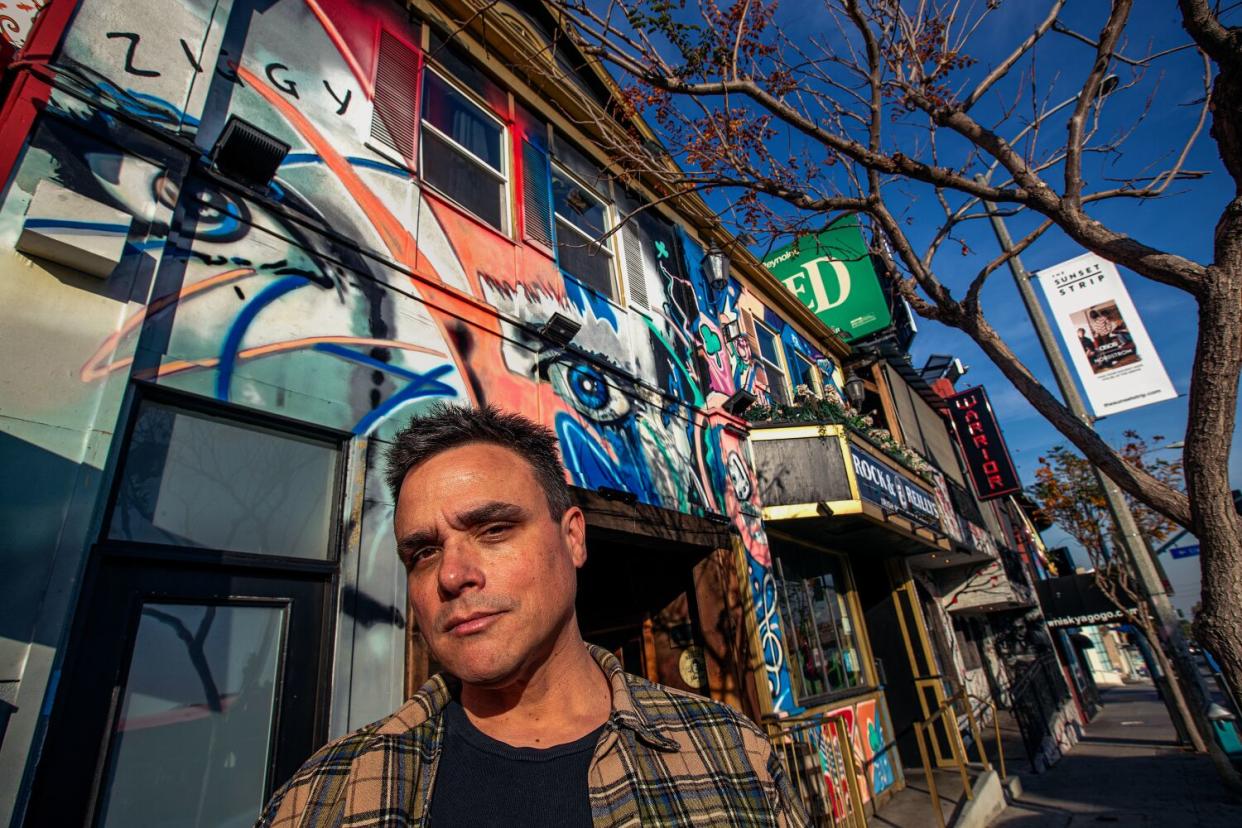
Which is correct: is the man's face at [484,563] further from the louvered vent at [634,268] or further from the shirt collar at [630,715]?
the louvered vent at [634,268]

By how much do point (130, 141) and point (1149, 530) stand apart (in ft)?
77.5

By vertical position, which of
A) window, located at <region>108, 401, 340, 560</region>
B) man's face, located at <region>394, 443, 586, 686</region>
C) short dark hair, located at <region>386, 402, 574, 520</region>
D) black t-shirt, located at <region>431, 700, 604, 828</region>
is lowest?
black t-shirt, located at <region>431, 700, 604, 828</region>

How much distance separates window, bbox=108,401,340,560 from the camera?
9.64ft

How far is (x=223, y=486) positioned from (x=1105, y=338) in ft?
32.5

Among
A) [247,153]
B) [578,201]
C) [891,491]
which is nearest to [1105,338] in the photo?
[891,491]

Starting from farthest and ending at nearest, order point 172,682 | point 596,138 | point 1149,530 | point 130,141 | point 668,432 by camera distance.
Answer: point 1149,530 < point 596,138 < point 668,432 < point 130,141 < point 172,682

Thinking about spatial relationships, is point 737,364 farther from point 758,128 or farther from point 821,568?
point 758,128

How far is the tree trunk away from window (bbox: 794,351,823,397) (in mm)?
7991

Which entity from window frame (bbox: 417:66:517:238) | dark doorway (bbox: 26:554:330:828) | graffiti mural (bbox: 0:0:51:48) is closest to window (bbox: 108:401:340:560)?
dark doorway (bbox: 26:554:330:828)

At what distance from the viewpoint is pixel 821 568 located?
9867mm

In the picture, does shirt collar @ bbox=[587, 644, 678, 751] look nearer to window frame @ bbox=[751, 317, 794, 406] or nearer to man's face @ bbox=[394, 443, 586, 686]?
man's face @ bbox=[394, 443, 586, 686]

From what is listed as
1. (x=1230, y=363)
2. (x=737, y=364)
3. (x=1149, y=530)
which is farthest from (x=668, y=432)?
(x=1149, y=530)

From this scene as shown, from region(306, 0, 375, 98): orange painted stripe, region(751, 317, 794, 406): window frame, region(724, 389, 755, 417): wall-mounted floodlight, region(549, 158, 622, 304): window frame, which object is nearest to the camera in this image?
region(306, 0, 375, 98): orange painted stripe

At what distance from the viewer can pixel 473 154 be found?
610cm
